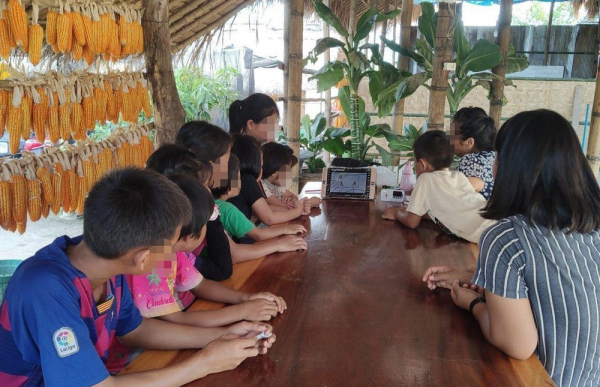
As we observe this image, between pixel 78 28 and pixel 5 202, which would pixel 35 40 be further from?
pixel 5 202

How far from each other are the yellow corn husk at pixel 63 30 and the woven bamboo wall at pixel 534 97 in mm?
5525

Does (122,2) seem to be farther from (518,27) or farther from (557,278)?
(518,27)

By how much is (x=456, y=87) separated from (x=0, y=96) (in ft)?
11.9

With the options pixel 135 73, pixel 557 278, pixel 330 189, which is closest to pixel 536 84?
pixel 330 189

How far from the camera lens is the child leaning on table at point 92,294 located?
1.08 metres

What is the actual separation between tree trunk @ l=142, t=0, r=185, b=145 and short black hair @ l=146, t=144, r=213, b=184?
5.23 ft

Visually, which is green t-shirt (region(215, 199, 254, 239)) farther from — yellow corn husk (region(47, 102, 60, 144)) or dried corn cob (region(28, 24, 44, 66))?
dried corn cob (region(28, 24, 44, 66))

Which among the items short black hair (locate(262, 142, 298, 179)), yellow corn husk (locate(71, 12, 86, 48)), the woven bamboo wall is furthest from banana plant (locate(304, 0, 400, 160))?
the woven bamboo wall

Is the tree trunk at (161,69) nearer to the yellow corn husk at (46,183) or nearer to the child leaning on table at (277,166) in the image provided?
the child leaning on table at (277,166)

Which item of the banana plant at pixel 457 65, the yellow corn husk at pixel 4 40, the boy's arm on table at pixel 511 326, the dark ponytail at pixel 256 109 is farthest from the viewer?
Answer: the banana plant at pixel 457 65

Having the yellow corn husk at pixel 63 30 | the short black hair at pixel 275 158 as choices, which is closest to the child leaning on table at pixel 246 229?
the short black hair at pixel 275 158

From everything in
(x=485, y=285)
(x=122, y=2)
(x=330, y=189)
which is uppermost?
(x=122, y=2)

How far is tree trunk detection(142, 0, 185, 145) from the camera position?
3328 mm

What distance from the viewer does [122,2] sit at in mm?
3154
